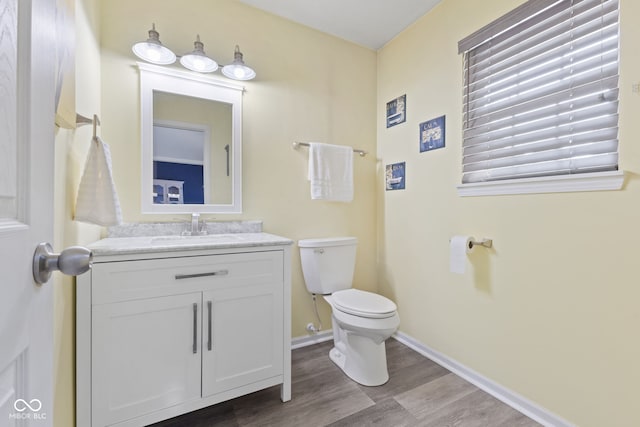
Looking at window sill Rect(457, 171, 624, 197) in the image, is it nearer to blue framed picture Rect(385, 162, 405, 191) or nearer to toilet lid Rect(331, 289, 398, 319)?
blue framed picture Rect(385, 162, 405, 191)

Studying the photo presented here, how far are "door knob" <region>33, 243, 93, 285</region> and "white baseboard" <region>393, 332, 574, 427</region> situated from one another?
6.43 feet

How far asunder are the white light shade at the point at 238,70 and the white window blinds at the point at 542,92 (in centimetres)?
137

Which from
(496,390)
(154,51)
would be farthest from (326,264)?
(154,51)

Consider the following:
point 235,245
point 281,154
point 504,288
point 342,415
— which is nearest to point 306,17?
point 281,154

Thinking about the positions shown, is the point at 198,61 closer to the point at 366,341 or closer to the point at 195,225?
the point at 195,225

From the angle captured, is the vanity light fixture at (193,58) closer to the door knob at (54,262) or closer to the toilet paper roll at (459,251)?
the door knob at (54,262)

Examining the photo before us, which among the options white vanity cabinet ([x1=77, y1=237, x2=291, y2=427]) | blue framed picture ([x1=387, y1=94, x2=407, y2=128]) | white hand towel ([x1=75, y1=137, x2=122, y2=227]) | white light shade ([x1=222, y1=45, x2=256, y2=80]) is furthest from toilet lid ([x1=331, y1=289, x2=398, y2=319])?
white light shade ([x1=222, y1=45, x2=256, y2=80])

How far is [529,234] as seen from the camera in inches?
56.8

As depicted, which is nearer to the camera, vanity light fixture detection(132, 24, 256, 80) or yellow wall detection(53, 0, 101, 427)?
yellow wall detection(53, 0, 101, 427)

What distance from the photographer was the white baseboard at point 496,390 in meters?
1.35

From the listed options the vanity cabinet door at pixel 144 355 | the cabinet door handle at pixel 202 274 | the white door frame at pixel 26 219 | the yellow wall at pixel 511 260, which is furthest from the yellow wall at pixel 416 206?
the white door frame at pixel 26 219

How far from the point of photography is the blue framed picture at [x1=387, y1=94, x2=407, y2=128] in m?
2.20

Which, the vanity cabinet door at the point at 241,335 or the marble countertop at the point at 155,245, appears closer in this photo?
the marble countertop at the point at 155,245

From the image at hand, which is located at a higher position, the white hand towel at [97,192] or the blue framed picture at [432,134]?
the blue framed picture at [432,134]
